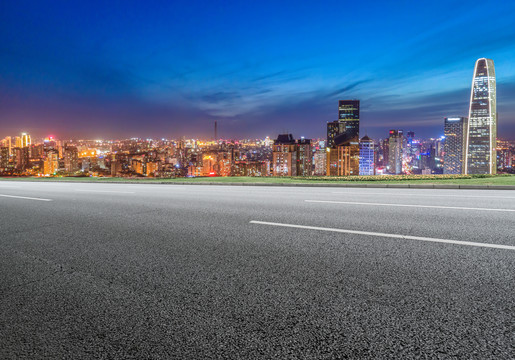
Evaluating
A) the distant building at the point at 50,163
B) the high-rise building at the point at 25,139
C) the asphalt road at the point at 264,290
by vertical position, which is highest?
the high-rise building at the point at 25,139

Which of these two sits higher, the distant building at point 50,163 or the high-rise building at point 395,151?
the high-rise building at point 395,151

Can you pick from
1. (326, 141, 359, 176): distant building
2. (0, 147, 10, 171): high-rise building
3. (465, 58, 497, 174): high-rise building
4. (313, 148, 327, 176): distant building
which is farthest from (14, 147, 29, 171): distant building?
(465, 58, 497, 174): high-rise building

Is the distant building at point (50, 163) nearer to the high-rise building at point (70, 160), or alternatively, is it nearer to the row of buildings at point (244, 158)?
the row of buildings at point (244, 158)

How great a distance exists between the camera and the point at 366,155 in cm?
14575

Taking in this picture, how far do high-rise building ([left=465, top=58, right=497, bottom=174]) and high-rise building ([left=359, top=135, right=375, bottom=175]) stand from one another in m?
59.0

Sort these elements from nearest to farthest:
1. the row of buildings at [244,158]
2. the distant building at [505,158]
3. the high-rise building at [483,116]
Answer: the row of buildings at [244,158]
the high-rise building at [483,116]
the distant building at [505,158]

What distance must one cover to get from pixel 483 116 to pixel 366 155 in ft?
244

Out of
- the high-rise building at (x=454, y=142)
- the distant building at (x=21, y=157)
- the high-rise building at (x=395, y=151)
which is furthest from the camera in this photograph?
the high-rise building at (x=395, y=151)

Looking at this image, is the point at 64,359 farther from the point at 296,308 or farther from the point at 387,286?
the point at 387,286

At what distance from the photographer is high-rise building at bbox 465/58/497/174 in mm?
68438

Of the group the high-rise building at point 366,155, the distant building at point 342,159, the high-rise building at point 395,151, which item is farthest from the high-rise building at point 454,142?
the distant building at point 342,159

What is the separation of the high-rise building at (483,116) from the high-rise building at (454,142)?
79.1 m

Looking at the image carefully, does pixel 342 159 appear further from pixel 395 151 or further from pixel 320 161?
pixel 395 151

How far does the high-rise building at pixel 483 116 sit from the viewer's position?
68.4 meters
